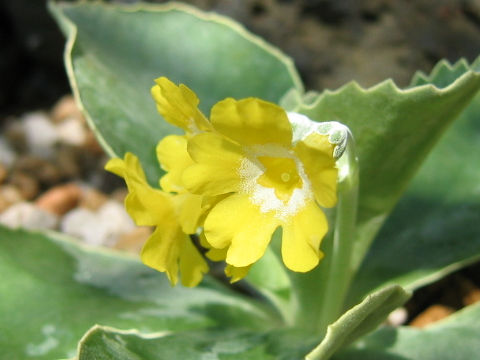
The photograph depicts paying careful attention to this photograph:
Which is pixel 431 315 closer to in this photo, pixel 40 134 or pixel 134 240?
pixel 134 240

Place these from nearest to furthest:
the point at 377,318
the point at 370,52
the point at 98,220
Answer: the point at 377,318
the point at 370,52
the point at 98,220

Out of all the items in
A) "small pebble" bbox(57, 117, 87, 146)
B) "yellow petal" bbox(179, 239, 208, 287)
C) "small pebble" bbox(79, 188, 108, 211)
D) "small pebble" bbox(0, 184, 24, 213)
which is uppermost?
"yellow petal" bbox(179, 239, 208, 287)

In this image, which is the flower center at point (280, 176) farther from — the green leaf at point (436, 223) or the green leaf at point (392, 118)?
the green leaf at point (436, 223)

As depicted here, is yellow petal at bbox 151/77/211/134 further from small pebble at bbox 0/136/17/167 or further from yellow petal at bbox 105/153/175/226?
small pebble at bbox 0/136/17/167

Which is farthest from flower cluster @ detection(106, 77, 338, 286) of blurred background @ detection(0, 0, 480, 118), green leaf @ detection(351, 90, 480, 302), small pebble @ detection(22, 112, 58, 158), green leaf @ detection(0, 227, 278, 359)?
small pebble @ detection(22, 112, 58, 158)

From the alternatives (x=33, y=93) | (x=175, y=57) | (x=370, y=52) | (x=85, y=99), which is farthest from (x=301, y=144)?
(x=33, y=93)

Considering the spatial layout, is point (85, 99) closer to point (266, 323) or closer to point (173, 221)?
point (173, 221)
